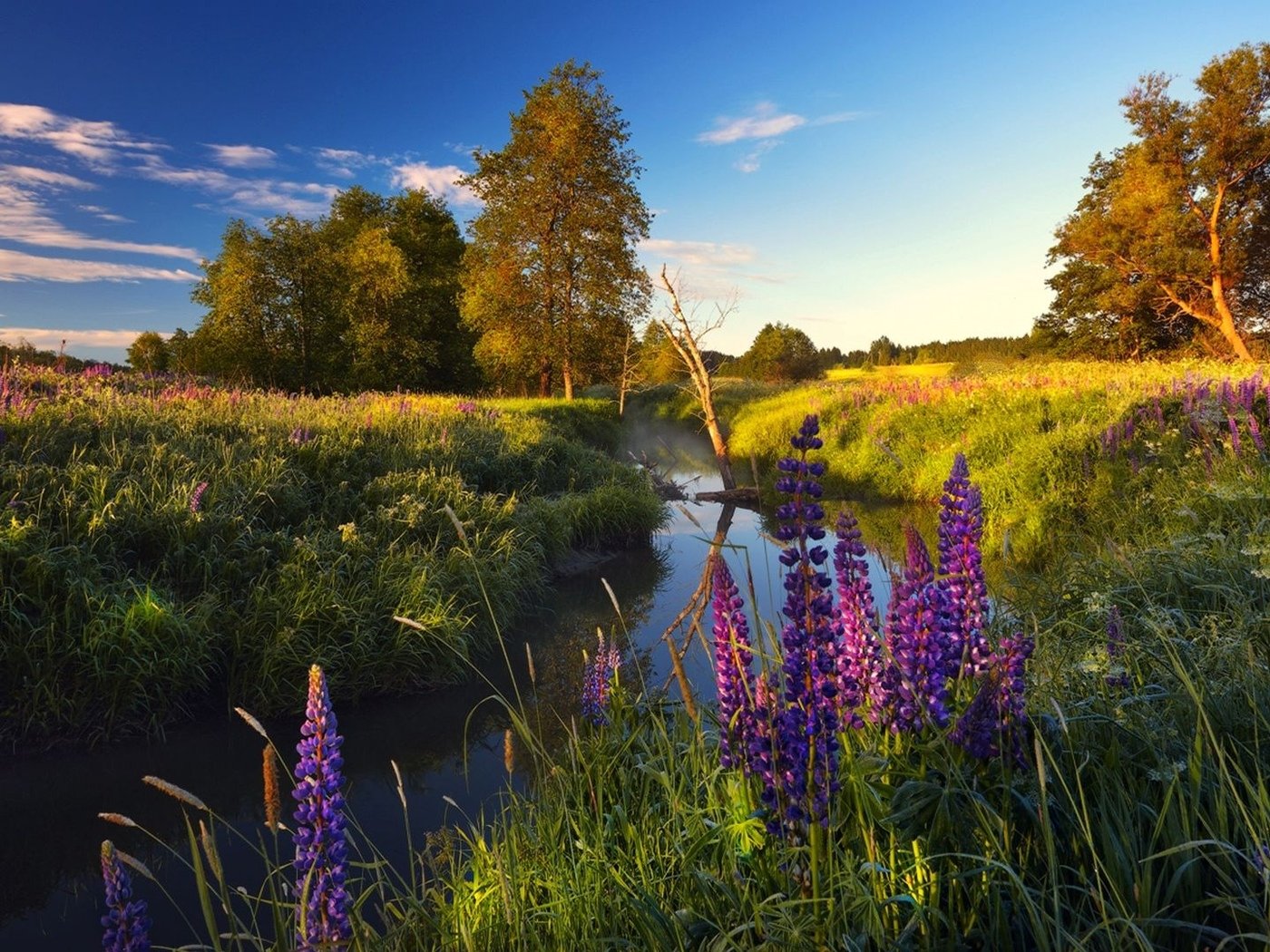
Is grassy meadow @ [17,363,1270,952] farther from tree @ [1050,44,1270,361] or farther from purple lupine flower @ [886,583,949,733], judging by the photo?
tree @ [1050,44,1270,361]

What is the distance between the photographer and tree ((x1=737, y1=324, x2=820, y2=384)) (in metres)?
60.5

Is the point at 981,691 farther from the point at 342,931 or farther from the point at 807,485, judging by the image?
the point at 342,931

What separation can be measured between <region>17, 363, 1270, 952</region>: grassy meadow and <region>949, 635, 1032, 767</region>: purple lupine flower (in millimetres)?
A: 40

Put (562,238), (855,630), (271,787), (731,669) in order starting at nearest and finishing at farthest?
(271,787) < (731,669) < (855,630) < (562,238)

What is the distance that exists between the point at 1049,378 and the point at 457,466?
15.1m

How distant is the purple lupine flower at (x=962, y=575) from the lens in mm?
2111

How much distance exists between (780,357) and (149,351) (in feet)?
179

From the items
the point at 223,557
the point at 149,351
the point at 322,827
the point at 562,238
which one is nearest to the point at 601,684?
the point at 322,827

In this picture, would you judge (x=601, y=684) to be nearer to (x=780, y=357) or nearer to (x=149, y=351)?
(x=780, y=357)

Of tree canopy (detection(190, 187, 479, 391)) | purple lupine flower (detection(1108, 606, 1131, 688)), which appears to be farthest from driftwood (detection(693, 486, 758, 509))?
tree canopy (detection(190, 187, 479, 391))

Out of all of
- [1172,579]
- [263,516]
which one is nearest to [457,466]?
[263,516]

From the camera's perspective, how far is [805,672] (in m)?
1.74

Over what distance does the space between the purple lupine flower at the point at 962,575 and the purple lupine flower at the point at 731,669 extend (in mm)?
630

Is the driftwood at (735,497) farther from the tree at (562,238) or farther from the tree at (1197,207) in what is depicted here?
the tree at (1197,207)
